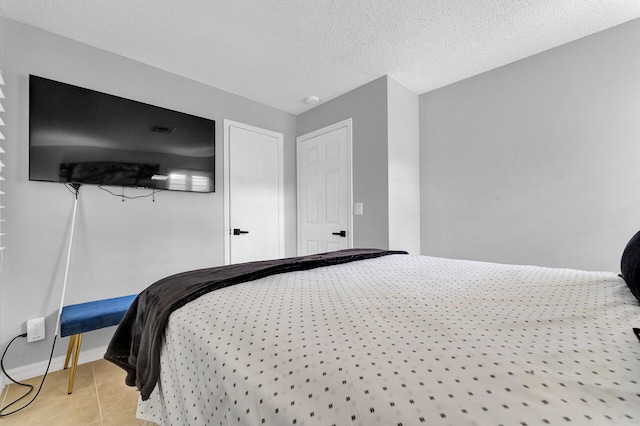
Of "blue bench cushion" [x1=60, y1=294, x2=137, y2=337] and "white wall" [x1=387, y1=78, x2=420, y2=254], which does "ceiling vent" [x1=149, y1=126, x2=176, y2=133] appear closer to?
"blue bench cushion" [x1=60, y1=294, x2=137, y2=337]

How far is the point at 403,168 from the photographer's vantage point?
2951 millimetres

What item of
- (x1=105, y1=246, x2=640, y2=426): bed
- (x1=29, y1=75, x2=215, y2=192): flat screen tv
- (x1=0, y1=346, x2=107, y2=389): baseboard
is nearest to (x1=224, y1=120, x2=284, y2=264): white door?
(x1=29, y1=75, x2=215, y2=192): flat screen tv

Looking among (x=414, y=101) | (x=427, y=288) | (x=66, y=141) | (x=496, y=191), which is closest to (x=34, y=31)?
(x=66, y=141)

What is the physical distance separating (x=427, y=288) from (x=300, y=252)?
2751 millimetres

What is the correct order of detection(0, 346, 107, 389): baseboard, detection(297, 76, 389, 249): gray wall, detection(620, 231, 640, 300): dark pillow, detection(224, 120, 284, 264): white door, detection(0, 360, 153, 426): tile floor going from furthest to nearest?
1. detection(224, 120, 284, 264): white door
2. detection(297, 76, 389, 249): gray wall
3. detection(0, 346, 107, 389): baseboard
4. detection(0, 360, 153, 426): tile floor
5. detection(620, 231, 640, 300): dark pillow

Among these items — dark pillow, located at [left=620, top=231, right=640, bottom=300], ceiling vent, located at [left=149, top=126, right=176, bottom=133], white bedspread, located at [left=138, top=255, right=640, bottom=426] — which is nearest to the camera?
white bedspread, located at [left=138, top=255, right=640, bottom=426]

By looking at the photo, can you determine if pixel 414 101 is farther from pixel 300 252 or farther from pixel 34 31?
pixel 34 31

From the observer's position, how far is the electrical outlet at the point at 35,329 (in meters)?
1.93

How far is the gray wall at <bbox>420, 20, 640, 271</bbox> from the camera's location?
2.08 meters

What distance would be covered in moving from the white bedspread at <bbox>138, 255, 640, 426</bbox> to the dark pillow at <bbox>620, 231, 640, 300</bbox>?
42 mm

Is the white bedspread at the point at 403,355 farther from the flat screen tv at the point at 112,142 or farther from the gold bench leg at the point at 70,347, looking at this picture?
the flat screen tv at the point at 112,142

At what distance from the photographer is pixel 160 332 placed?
0.94m

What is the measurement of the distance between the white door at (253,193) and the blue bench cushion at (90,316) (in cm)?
112

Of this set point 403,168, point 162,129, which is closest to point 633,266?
point 403,168
